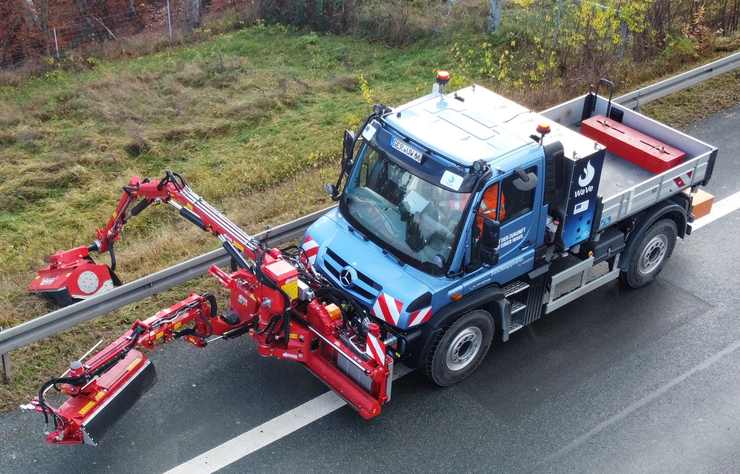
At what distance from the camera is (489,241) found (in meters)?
7.71

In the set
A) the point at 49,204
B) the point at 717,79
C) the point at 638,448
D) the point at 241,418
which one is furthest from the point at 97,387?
the point at 717,79

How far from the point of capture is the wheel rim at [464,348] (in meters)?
8.36

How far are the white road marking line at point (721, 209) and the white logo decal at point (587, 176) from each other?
3108 mm

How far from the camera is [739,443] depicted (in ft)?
26.2

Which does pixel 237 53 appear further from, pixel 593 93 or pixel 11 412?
pixel 11 412

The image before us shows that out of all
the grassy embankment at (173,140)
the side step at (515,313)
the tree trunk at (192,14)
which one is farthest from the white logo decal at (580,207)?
the tree trunk at (192,14)

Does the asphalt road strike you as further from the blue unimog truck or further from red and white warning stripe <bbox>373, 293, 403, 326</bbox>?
red and white warning stripe <bbox>373, 293, 403, 326</bbox>

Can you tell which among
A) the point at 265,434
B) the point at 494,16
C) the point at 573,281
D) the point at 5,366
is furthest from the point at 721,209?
the point at 5,366

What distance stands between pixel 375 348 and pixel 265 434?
4.64 feet

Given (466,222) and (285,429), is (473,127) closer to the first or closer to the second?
(466,222)

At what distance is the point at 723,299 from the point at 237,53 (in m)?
13.3

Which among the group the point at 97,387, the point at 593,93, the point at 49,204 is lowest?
the point at 49,204

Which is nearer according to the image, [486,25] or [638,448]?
[638,448]

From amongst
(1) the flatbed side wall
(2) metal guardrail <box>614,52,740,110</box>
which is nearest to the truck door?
(1) the flatbed side wall
